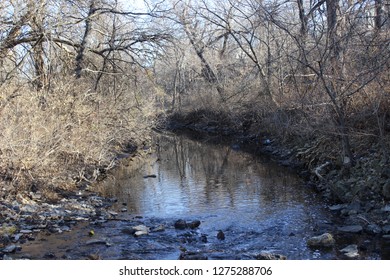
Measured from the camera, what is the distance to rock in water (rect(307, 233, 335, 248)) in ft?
22.7

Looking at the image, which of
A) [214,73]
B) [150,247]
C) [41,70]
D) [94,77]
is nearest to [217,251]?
[150,247]

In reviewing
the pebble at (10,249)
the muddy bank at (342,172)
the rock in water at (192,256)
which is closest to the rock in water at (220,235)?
the rock in water at (192,256)

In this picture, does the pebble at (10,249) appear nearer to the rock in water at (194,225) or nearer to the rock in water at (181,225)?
the rock in water at (181,225)

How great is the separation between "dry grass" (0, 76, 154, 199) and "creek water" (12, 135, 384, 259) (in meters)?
1.06

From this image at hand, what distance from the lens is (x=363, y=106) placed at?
10.7 metres

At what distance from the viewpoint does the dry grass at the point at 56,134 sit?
953 centimetres

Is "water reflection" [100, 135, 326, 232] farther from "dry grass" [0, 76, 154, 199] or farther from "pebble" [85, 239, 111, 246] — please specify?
"pebble" [85, 239, 111, 246]

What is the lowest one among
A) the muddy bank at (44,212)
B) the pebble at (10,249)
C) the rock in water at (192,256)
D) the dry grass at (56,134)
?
the rock in water at (192,256)

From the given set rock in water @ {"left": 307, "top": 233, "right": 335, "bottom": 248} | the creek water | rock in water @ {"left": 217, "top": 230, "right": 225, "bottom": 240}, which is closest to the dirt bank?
the creek water

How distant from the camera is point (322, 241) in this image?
6.94 metres

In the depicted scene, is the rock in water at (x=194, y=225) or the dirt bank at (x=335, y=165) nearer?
the rock in water at (x=194, y=225)

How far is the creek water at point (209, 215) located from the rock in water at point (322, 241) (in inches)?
6.1
